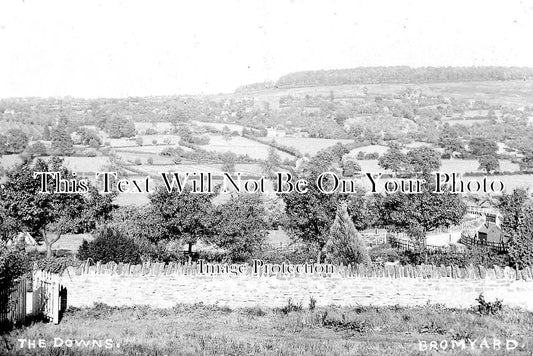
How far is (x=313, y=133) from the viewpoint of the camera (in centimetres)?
9244

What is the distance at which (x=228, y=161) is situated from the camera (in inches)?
2608

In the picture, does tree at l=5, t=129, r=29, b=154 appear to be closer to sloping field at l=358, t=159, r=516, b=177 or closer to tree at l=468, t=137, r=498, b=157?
sloping field at l=358, t=159, r=516, b=177

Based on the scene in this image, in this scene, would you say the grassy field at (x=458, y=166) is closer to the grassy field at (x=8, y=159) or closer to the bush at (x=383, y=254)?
the bush at (x=383, y=254)

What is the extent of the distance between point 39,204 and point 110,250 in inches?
287

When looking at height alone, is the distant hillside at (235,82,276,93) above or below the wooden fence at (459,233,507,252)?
above

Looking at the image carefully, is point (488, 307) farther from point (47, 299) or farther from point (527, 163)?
point (527, 163)

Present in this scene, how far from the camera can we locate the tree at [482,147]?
7425 cm

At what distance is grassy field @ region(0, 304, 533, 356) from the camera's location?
14.4 metres

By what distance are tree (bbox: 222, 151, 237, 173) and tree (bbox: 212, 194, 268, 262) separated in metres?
33.9

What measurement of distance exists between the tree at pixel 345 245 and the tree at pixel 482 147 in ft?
180

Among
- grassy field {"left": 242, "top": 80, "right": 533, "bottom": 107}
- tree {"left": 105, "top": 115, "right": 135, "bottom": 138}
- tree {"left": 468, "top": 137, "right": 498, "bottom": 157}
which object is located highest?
grassy field {"left": 242, "top": 80, "right": 533, "bottom": 107}

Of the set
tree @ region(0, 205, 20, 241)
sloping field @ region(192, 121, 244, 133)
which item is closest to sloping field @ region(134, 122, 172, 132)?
sloping field @ region(192, 121, 244, 133)

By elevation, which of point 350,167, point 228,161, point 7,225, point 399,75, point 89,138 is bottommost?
point 7,225

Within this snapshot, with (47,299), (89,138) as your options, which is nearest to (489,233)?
(47,299)
